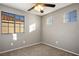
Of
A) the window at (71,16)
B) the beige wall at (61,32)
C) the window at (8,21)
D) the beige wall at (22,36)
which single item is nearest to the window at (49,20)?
the beige wall at (61,32)

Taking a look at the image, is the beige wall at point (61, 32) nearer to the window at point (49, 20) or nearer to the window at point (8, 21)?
the window at point (49, 20)

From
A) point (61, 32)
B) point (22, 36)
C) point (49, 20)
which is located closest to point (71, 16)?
point (61, 32)

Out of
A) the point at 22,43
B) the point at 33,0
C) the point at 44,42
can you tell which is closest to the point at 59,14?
the point at 44,42

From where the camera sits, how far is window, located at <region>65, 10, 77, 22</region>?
243cm

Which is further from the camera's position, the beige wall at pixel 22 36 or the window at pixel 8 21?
the beige wall at pixel 22 36

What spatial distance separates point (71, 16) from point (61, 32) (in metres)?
0.69

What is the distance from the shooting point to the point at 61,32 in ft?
9.55

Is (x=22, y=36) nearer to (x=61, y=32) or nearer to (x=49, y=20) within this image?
(x=49, y=20)

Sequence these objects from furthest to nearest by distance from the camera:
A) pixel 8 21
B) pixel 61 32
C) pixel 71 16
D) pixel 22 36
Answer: pixel 22 36 < pixel 61 32 < pixel 71 16 < pixel 8 21

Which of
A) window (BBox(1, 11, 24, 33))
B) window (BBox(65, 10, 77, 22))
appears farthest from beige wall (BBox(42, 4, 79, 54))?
window (BBox(1, 11, 24, 33))

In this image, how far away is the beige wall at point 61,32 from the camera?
2.39m

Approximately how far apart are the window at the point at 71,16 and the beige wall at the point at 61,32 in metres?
0.12

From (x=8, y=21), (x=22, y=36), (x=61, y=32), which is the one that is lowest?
(x=22, y=36)

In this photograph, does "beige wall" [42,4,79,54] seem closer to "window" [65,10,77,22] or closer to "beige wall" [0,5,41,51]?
"window" [65,10,77,22]
